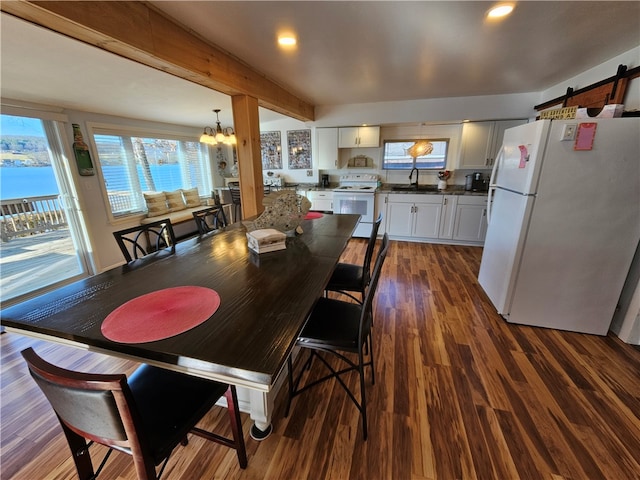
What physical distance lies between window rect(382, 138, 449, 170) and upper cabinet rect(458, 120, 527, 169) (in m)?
0.41

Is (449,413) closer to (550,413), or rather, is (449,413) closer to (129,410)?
(550,413)

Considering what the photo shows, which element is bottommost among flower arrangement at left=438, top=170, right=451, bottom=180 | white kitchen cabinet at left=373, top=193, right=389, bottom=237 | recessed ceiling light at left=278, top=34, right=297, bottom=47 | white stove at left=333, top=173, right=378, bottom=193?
white kitchen cabinet at left=373, top=193, right=389, bottom=237

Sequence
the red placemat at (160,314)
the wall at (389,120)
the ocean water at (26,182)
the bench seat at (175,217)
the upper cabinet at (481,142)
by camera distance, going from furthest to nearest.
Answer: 1. the bench seat at (175,217)
2. the upper cabinet at (481,142)
3. the wall at (389,120)
4. the ocean water at (26,182)
5. the red placemat at (160,314)

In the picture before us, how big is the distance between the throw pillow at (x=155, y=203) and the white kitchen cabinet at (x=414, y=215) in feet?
13.1

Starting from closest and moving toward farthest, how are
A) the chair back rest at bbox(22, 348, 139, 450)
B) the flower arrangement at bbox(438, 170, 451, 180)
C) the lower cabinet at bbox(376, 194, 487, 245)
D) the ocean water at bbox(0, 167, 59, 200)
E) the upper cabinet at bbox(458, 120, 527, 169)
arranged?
1. the chair back rest at bbox(22, 348, 139, 450)
2. the ocean water at bbox(0, 167, 59, 200)
3. the upper cabinet at bbox(458, 120, 527, 169)
4. the lower cabinet at bbox(376, 194, 487, 245)
5. the flower arrangement at bbox(438, 170, 451, 180)

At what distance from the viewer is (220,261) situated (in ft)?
5.25

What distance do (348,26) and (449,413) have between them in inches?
100

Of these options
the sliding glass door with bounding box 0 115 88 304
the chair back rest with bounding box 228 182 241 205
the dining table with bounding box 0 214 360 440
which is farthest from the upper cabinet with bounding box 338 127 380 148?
the sliding glass door with bounding box 0 115 88 304

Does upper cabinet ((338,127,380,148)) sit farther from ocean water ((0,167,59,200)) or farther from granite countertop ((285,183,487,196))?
ocean water ((0,167,59,200))

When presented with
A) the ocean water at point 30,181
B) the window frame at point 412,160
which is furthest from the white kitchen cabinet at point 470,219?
the ocean water at point 30,181

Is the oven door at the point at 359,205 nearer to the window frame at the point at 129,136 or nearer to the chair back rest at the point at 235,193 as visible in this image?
the chair back rest at the point at 235,193

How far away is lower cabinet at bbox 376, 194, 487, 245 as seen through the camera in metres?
4.18

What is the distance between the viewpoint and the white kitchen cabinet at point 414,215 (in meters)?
4.35

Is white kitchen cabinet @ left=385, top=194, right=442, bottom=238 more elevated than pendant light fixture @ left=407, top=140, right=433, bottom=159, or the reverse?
pendant light fixture @ left=407, top=140, right=433, bottom=159
